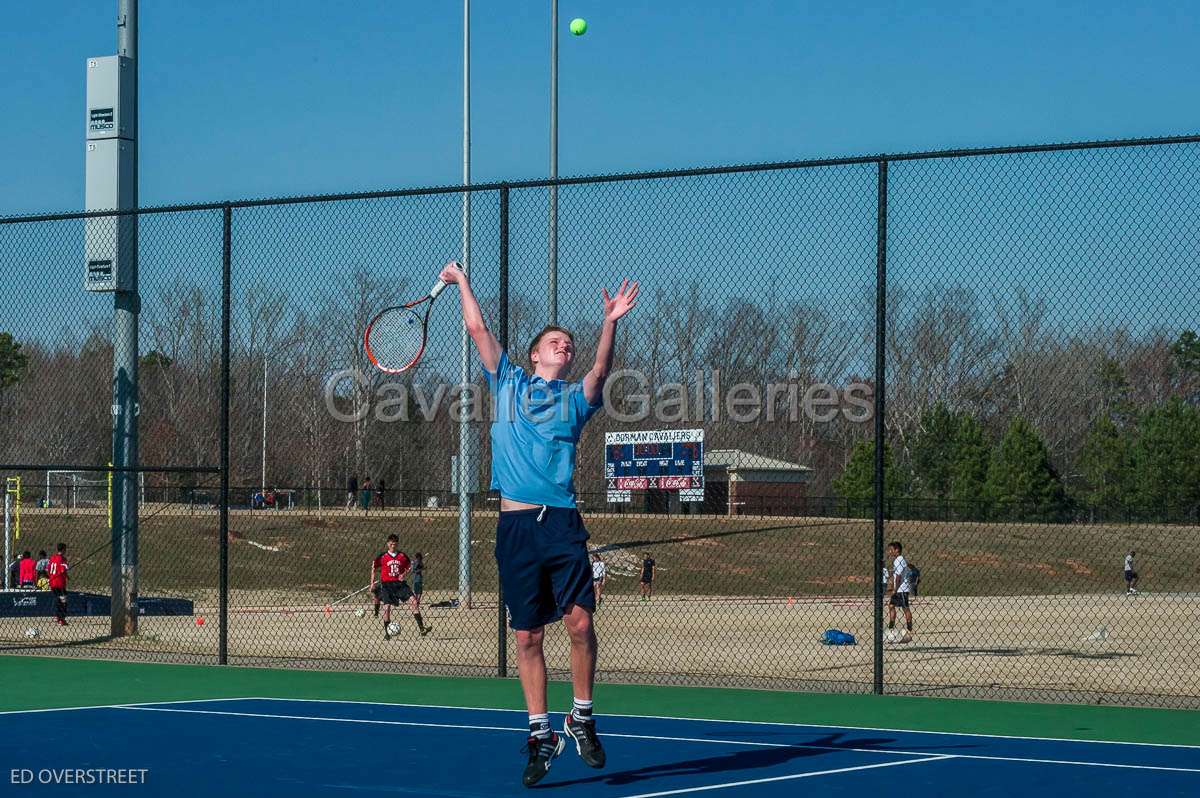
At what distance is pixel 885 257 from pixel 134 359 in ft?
26.5

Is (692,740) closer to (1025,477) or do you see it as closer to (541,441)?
(541,441)

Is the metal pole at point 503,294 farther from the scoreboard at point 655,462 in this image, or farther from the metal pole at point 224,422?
the scoreboard at point 655,462

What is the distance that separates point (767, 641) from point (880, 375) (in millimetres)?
14814

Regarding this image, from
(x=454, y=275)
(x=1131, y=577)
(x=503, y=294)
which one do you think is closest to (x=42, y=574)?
(x=503, y=294)

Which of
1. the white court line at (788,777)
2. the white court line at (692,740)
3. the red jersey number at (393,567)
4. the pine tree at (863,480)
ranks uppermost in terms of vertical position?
the pine tree at (863,480)

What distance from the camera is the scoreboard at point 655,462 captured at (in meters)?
34.3

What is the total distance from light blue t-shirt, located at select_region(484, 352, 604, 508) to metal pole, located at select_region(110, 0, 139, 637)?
8.93 metres

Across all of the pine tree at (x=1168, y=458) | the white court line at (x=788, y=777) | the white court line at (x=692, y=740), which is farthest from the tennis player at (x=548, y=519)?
the pine tree at (x=1168, y=458)

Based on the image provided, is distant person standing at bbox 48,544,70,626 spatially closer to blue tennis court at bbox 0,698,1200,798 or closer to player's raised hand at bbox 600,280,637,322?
blue tennis court at bbox 0,698,1200,798

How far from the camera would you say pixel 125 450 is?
50.5 ft

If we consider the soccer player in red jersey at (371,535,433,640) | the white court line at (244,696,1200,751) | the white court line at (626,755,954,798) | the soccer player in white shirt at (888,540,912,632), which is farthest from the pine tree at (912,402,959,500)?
the white court line at (626,755,954,798)

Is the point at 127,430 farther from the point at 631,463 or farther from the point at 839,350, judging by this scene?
the point at 631,463

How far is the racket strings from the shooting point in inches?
488

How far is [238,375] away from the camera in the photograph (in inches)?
941
